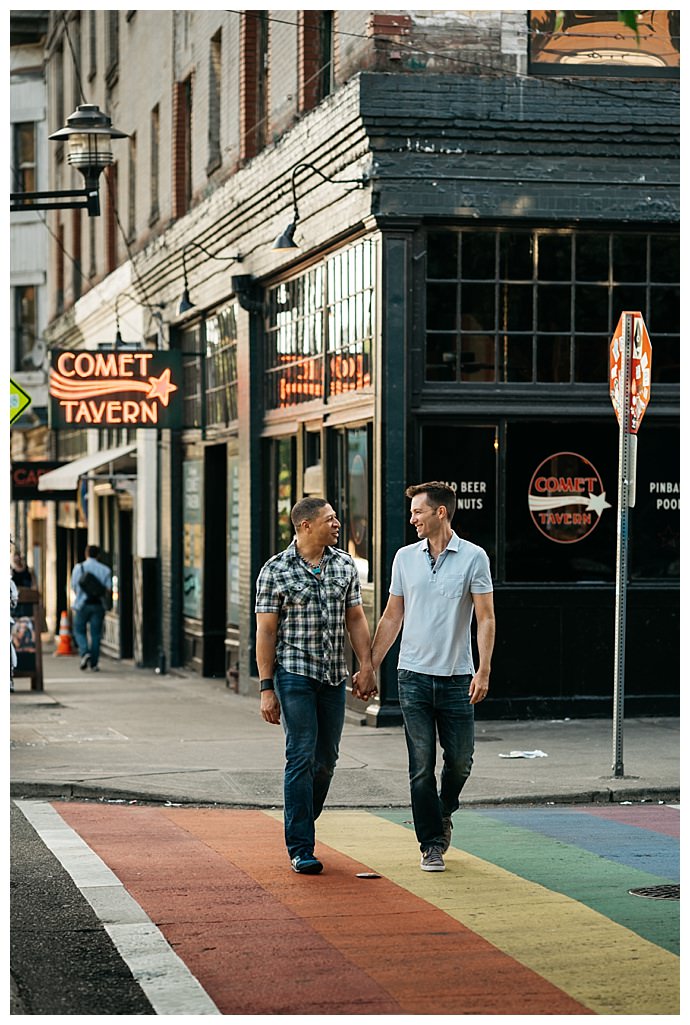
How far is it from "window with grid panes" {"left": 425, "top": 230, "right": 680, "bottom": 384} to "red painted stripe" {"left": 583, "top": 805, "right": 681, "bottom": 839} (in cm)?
568

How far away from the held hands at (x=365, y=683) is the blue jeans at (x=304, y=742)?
0.29 feet

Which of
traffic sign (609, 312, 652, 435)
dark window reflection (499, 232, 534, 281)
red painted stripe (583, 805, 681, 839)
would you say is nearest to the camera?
red painted stripe (583, 805, 681, 839)

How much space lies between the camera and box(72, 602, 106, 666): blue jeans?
89.0ft

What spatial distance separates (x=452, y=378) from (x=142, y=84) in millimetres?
14148

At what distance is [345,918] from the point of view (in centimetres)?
782

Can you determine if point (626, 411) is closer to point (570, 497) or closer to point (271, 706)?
point (570, 497)

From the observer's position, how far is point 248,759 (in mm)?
13891

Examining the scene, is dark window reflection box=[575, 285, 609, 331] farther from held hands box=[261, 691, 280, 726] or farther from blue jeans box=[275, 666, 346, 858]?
held hands box=[261, 691, 280, 726]

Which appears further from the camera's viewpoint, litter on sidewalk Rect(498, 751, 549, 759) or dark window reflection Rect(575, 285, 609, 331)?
dark window reflection Rect(575, 285, 609, 331)

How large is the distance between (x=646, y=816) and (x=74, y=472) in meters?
19.7

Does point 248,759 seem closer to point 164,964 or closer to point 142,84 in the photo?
point 164,964

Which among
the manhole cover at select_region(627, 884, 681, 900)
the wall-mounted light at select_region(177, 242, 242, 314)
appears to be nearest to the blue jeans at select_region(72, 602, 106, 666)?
the wall-mounted light at select_region(177, 242, 242, 314)

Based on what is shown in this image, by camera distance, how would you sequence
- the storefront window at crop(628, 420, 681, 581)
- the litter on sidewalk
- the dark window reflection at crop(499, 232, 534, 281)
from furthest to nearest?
the storefront window at crop(628, 420, 681, 581) → the dark window reflection at crop(499, 232, 534, 281) → the litter on sidewalk
